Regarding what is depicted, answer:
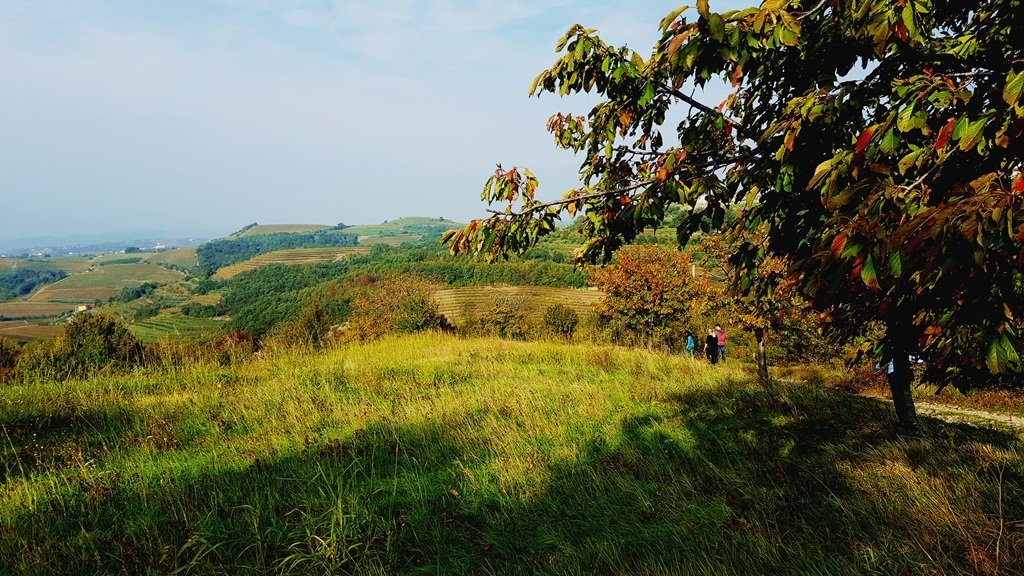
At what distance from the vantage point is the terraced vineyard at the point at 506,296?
248 ft

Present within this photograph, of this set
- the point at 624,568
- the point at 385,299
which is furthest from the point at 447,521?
the point at 385,299

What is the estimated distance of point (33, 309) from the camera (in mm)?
174625

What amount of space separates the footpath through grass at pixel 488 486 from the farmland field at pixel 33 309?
8554 inches

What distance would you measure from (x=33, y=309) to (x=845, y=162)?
24566 cm

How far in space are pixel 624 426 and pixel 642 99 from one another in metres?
4.15

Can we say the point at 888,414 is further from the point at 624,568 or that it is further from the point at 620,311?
the point at 620,311

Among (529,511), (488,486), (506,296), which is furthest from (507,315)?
(529,511)

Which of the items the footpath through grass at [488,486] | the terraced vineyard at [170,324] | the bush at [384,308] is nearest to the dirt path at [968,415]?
the footpath through grass at [488,486]

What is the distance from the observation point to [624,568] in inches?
116

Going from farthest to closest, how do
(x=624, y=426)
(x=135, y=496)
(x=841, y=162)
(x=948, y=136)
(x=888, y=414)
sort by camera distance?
1. (x=888, y=414)
2. (x=624, y=426)
3. (x=135, y=496)
4. (x=841, y=162)
5. (x=948, y=136)

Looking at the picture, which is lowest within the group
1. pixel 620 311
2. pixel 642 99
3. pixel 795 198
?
pixel 620 311

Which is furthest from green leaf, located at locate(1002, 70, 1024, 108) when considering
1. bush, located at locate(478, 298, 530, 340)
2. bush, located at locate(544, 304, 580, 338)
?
bush, located at locate(478, 298, 530, 340)

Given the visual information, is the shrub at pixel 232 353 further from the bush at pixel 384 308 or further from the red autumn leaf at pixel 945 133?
the bush at pixel 384 308

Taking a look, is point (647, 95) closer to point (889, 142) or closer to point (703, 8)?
point (703, 8)
